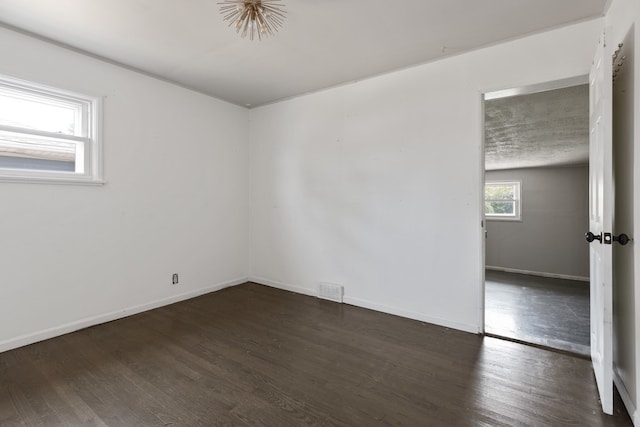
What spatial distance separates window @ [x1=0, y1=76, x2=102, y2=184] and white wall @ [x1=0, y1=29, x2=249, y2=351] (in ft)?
0.30

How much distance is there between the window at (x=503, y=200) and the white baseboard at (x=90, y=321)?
645 cm

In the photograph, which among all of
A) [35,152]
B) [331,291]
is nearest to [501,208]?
[331,291]

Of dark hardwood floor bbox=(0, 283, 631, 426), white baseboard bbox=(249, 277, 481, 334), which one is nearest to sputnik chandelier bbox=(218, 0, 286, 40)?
dark hardwood floor bbox=(0, 283, 631, 426)

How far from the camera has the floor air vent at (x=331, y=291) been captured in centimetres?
360

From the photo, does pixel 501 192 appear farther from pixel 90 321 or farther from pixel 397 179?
pixel 90 321

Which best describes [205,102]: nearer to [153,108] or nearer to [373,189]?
[153,108]

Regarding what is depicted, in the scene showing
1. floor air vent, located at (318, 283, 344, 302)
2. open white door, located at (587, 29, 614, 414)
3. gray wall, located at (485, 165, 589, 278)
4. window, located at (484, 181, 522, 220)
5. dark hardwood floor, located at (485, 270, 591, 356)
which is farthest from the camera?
window, located at (484, 181, 522, 220)

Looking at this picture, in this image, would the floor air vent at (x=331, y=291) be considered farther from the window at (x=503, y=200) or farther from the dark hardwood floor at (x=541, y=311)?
the window at (x=503, y=200)

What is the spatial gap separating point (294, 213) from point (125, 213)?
1.94m

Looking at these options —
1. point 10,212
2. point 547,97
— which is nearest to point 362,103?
point 547,97

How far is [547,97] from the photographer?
3.06 meters

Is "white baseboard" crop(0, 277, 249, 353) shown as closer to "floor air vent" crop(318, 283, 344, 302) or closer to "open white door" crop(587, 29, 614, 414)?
"floor air vent" crop(318, 283, 344, 302)

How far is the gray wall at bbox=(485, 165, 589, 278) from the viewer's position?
5.98m

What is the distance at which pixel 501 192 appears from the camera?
22.7 ft
